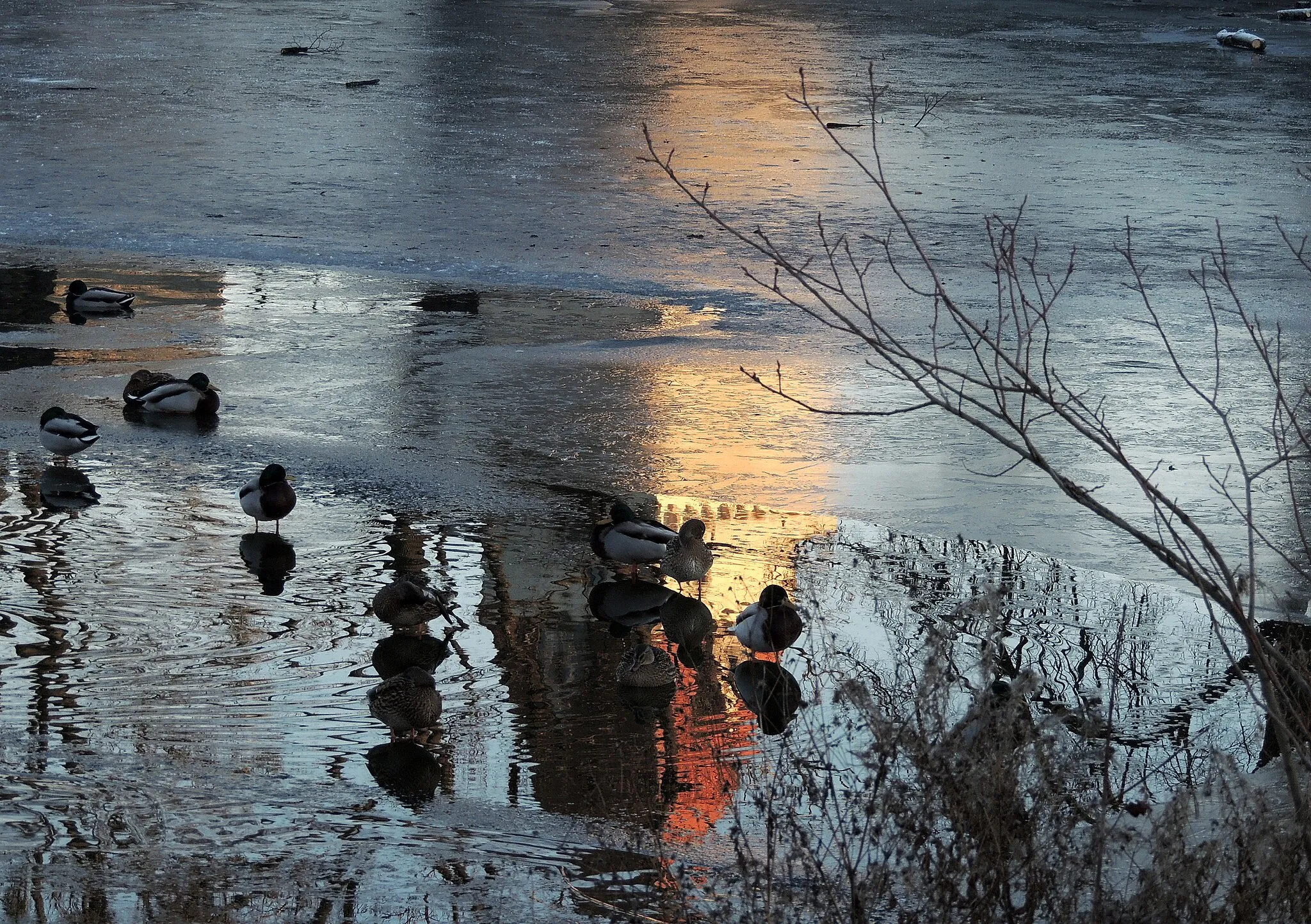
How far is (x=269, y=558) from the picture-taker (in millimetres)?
6562

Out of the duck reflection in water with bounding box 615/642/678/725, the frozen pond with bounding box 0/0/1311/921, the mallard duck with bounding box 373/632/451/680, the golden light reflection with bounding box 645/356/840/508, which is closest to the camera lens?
the frozen pond with bounding box 0/0/1311/921

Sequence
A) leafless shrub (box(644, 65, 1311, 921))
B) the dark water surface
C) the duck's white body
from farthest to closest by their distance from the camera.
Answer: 1. the duck's white body
2. the dark water surface
3. leafless shrub (box(644, 65, 1311, 921))

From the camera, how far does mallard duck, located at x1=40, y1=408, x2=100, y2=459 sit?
7.55m

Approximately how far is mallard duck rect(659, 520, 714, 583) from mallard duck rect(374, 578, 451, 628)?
96 centimetres

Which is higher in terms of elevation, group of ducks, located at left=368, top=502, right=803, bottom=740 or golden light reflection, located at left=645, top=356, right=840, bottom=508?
group of ducks, located at left=368, top=502, right=803, bottom=740

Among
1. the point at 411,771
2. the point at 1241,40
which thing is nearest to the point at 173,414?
the point at 411,771

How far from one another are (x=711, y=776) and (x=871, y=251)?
782cm

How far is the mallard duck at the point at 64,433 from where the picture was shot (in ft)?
24.8

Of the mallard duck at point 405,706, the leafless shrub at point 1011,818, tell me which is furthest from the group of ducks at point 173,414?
the leafless shrub at point 1011,818

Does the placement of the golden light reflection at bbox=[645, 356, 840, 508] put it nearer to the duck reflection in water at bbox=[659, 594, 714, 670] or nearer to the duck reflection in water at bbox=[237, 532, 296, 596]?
the duck reflection in water at bbox=[659, 594, 714, 670]

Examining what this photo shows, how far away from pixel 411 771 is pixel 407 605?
1019 mm

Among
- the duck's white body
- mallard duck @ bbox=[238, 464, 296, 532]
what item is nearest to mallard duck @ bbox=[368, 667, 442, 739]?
mallard duck @ bbox=[238, 464, 296, 532]

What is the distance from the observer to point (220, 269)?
1202 centimetres

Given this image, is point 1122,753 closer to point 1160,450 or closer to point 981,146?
point 1160,450
